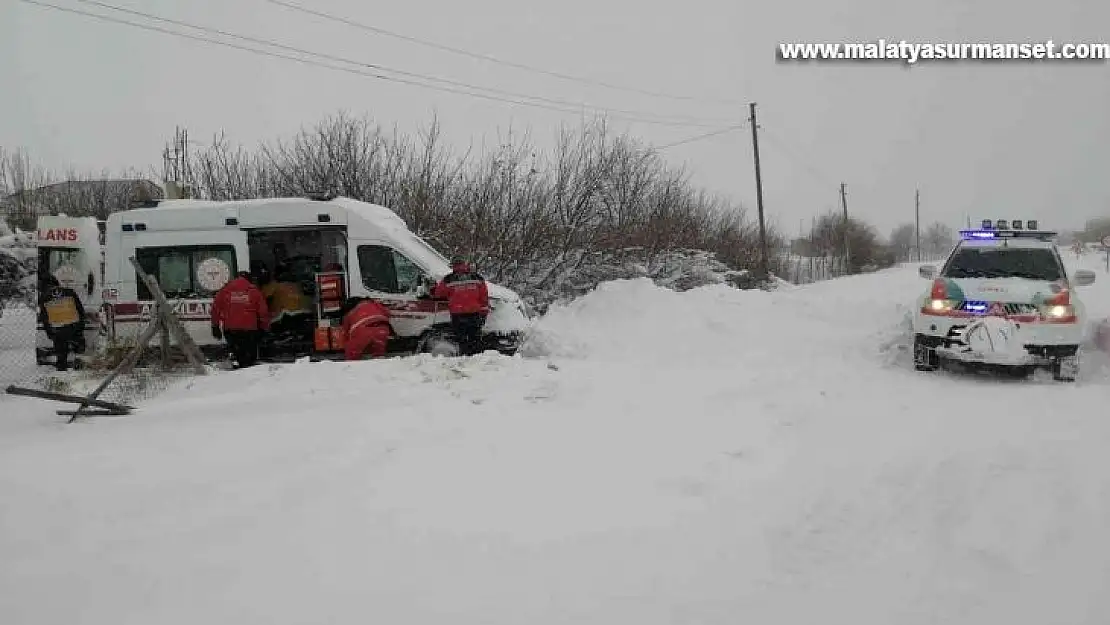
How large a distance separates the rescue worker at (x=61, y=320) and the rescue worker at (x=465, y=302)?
19.3 feet

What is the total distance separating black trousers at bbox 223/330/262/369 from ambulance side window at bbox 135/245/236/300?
3.63 feet

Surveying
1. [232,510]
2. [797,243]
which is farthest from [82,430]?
[797,243]

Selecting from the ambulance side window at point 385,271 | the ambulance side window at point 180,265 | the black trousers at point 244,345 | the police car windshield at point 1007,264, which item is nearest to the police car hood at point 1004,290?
the police car windshield at point 1007,264

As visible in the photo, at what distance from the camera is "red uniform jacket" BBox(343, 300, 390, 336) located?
359 inches

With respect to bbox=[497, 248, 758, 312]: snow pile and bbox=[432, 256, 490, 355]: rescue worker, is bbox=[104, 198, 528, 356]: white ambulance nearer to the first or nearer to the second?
bbox=[432, 256, 490, 355]: rescue worker

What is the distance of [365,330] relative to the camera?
909cm

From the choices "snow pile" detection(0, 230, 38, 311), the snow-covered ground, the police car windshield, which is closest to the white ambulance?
the snow-covered ground

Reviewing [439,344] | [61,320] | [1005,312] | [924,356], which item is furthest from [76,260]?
[1005,312]

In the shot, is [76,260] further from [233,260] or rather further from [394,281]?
[394,281]

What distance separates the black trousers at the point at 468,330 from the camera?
913 cm

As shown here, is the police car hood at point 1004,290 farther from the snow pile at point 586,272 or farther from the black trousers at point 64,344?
the black trousers at point 64,344

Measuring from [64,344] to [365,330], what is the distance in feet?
16.4

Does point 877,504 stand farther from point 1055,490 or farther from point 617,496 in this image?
point 617,496

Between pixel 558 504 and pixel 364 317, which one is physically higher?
pixel 364 317
